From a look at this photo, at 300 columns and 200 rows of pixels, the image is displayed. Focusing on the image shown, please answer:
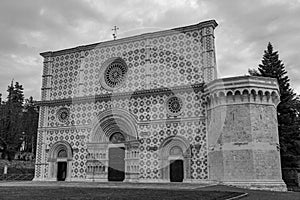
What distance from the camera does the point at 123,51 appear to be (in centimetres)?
2302

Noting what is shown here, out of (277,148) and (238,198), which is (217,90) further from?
(238,198)

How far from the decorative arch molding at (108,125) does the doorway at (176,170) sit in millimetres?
3921

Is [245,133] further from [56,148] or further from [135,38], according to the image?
[56,148]

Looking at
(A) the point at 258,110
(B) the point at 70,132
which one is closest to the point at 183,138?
(A) the point at 258,110

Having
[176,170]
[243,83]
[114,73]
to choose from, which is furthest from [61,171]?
[243,83]

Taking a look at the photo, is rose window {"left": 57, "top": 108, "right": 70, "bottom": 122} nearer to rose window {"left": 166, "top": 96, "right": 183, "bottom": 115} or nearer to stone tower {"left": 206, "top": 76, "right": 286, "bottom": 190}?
rose window {"left": 166, "top": 96, "right": 183, "bottom": 115}

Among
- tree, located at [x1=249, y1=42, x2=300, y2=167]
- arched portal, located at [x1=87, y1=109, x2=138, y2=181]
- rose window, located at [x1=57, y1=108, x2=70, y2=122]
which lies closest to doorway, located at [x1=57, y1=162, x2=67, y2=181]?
arched portal, located at [x1=87, y1=109, x2=138, y2=181]

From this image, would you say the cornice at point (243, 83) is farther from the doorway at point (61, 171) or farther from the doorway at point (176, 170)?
the doorway at point (61, 171)

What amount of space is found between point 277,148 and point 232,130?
8.69 ft

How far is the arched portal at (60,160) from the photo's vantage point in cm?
2288

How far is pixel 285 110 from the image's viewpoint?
79.2 ft

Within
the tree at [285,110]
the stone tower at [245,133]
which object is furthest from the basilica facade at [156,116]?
the tree at [285,110]

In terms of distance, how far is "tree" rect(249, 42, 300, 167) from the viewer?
2308 cm

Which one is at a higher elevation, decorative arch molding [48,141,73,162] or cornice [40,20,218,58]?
cornice [40,20,218,58]
